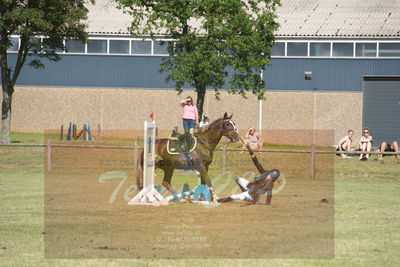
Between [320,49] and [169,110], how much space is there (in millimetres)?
10002

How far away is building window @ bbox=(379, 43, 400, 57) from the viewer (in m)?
51.8

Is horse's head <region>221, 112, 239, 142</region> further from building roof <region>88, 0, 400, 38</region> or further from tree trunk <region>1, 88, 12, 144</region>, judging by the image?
building roof <region>88, 0, 400, 38</region>

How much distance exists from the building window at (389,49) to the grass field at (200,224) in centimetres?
2549

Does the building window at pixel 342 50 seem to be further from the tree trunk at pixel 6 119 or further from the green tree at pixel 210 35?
the tree trunk at pixel 6 119

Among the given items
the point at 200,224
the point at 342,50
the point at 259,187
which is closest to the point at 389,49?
the point at 342,50

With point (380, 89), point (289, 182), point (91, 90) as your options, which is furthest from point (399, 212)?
point (91, 90)

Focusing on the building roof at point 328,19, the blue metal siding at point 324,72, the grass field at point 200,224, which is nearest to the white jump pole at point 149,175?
the grass field at point 200,224

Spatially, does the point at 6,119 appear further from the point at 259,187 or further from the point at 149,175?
the point at 259,187

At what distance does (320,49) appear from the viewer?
52844mm

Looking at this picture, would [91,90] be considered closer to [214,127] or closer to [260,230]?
[214,127]

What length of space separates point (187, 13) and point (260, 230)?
23684 millimetres

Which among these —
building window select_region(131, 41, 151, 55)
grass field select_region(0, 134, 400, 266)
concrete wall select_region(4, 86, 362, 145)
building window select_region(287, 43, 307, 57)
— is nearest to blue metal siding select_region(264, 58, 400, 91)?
building window select_region(287, 43, 307, 57)

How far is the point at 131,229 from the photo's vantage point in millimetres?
14633

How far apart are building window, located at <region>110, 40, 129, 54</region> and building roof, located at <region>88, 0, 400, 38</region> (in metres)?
0.68
